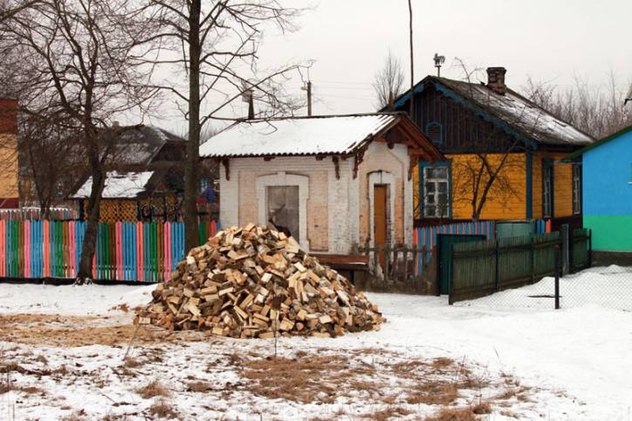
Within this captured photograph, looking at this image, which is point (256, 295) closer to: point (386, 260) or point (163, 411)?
point (163, 411)

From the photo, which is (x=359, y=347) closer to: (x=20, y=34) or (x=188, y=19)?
(x=188, y=19)

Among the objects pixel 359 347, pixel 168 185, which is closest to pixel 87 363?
pixel 359 347

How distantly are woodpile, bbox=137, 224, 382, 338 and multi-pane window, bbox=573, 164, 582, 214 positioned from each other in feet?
72.4

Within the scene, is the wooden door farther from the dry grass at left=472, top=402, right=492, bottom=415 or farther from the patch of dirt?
the dry grass at left=472, top=402, right=492, bottom=415

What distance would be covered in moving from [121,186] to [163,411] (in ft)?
81.9

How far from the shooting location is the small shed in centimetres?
2086

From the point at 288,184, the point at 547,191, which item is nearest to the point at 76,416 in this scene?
the point at 288,184

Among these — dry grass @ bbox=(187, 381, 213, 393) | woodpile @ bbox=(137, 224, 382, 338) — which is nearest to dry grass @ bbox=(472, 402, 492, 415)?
dry grass @ bbox=(187, 381, 213, 393)

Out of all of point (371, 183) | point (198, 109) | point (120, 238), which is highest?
point (198, 109)

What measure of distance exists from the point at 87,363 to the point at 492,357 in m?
5.23

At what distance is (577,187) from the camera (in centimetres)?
3522

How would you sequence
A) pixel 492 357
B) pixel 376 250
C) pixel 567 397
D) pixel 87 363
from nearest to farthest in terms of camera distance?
pixel 567 397, pixel 87 363, pixel 492 357, pixel 376 250

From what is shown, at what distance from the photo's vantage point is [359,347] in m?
12.4

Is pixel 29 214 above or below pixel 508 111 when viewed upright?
below
